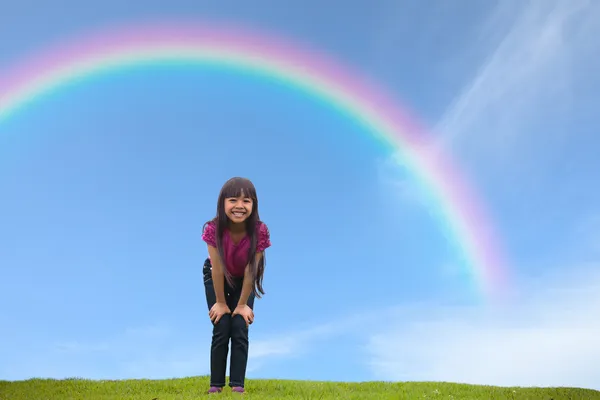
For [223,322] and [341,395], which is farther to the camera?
[341,395]

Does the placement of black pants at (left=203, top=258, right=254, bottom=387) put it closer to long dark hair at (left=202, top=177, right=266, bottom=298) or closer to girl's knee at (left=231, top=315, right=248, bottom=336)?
girl's knee at (left=231, top=315, right=248, bottom=336)

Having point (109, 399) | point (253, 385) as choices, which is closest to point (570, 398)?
point (253, 385)

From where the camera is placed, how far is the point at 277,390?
37.2ft

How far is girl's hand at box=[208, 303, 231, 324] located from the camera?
9.70m

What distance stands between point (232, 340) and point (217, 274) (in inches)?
42.3

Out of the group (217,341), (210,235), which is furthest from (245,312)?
(210,235)

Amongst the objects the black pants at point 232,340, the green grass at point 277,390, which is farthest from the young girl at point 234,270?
the green grass at point 277,390

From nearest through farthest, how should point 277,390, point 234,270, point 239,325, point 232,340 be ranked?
1. point 239,325
2. point 232,340
3. point 234,270
4. point 277,390

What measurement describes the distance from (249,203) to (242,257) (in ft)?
2.84

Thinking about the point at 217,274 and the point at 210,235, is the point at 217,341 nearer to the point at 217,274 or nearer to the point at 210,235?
the point at 217,274

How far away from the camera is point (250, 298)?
32.4ft

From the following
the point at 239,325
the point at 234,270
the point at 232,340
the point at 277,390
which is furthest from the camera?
the point at 277,390

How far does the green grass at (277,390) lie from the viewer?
34.3 ft

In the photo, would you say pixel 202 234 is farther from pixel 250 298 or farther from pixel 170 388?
pixel 170 388
